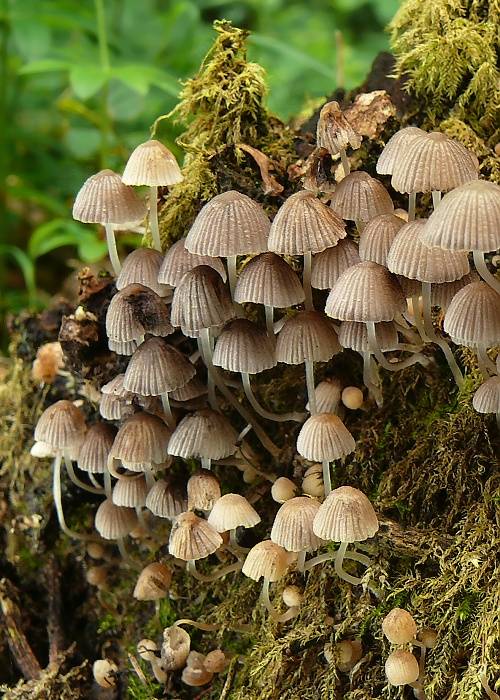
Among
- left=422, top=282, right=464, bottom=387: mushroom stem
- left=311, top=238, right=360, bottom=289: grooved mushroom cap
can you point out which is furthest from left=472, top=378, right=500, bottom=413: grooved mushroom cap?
left=311, top=238, right=360, bottom=289: grooved mushroom cap

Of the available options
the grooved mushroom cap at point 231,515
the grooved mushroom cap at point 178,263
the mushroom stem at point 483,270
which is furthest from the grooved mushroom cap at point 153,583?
the mushroom stem at point 483,270

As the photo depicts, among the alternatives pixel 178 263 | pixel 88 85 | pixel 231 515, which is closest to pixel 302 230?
pixel 178 263

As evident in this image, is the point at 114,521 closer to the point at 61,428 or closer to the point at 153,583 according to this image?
the point at 153,583

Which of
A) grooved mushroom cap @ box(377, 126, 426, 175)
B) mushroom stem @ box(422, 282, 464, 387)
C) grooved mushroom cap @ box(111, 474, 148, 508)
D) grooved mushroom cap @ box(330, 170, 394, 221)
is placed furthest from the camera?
grooved mushroom cap @ box(111, 474, 148, 508)

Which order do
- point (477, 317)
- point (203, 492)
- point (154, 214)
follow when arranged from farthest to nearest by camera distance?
point (154, 214) < point (203, 492) < point (477, 317)

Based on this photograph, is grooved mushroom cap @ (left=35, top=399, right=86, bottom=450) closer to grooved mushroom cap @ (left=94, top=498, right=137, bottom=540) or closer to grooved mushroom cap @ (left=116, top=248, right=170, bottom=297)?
grooved mushroom cap @ (left=94, top=498, right=137, bottom=540)

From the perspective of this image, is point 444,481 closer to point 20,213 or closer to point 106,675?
point 106,675

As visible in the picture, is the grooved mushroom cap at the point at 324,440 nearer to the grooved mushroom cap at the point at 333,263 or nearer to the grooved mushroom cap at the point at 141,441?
the grooved mushroom cap at the point at 333,263
